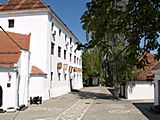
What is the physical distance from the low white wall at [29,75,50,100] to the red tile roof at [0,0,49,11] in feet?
25.0

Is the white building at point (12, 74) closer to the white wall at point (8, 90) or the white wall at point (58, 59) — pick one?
the white wall at point (8, 90)

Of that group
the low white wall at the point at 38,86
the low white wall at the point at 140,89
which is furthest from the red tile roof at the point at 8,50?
the low white wall at the point at 140,89

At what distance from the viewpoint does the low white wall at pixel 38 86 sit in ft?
86.7

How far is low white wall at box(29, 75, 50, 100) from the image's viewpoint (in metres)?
26.4

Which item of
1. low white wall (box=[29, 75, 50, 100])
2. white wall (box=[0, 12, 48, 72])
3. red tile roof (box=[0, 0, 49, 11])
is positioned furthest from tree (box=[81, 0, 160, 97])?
red tile roof (box=[0, 0, 49, 11])

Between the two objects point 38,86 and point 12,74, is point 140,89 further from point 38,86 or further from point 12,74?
point 12,74

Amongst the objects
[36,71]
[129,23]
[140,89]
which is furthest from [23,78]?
[129,23]

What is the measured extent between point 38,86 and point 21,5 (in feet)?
31.3

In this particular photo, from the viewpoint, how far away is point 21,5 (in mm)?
31000

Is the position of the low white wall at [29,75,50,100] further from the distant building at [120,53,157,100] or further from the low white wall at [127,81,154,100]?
the low white wall at [127,81,154,100]

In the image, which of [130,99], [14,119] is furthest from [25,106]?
[130,99]

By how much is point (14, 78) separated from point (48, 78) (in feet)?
31.9

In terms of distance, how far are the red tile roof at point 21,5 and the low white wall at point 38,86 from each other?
7613 millimetres

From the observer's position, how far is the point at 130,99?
102 ft
